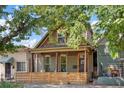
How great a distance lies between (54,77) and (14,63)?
5757 millimetres

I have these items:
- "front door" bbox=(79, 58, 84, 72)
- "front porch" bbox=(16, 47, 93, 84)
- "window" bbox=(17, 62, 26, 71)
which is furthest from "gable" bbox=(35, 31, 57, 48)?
"window" bbox=(17, 62, 26, 71)

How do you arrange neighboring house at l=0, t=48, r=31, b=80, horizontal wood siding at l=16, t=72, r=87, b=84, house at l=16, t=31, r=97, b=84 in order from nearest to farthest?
horizontal wood siding at l=16, t=72, r=87, b=84 → house at l=16, t=31, r=97, b=84 → neighboring house at l=0, t=48, r=31, b=80

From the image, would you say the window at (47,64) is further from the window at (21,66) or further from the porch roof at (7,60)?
the porch roof at (7,60)

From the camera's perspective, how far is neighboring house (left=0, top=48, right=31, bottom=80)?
2895 cm

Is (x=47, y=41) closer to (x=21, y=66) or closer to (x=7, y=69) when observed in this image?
(x=21, y=66)

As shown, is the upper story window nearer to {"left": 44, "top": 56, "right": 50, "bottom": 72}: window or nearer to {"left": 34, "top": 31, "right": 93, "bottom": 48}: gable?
{"left": 44, "top": 56, "right": 50, "bottom": 72}: window

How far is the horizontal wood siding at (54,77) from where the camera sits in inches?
951

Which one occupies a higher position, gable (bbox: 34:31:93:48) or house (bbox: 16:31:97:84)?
gable (bbox: 34:31:93:48)

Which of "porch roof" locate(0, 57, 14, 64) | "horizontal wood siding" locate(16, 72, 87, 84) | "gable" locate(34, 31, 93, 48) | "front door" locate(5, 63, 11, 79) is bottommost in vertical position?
"horizontal wood siding" locate(16, 72, 87, 84)

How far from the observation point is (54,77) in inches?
984

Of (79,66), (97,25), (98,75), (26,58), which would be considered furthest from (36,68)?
(97,25)

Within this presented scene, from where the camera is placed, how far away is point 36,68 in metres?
28.0

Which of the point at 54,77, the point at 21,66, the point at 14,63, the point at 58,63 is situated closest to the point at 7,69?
the point at 14,63
